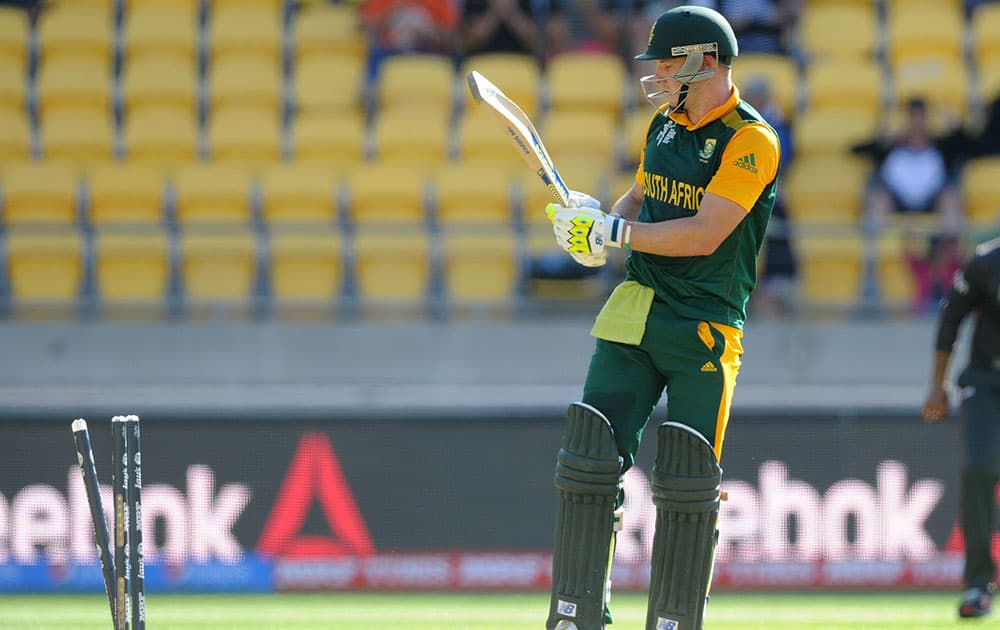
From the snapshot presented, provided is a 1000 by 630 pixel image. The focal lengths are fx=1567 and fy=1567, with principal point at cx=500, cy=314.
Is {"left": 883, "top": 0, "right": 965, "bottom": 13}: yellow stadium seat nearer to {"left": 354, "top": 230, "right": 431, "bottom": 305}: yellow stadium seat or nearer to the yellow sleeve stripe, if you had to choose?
{"left": 354, "top": 230, "right": 431, "bottom": 305}: yellow stadium seat

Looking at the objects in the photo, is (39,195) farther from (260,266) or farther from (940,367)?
(940,367)

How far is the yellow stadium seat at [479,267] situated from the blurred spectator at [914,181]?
262 centimetres

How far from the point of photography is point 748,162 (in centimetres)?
500

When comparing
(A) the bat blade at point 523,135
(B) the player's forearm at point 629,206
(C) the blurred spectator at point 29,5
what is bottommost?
(B) the player's forearm at point 629,206

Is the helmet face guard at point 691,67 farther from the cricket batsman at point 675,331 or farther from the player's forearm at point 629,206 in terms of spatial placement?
the player's forearm at point 629,206

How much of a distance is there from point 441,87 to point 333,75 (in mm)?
900

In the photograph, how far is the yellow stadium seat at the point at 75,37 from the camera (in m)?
12.9

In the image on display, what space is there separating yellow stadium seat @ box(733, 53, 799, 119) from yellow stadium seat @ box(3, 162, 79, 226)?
513cm

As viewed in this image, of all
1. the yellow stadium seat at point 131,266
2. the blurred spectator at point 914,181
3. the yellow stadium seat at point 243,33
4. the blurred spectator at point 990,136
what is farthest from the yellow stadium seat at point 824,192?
the yellow stadium seat at point 131,266

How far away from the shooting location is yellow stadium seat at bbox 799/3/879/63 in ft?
42.6

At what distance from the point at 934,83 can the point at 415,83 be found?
163 inches

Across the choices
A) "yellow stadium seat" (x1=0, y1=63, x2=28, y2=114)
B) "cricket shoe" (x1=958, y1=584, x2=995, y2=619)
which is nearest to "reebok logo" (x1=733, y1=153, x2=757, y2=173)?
"cricket shoe" (x1=958, y1=584, x2=995, y2=619)

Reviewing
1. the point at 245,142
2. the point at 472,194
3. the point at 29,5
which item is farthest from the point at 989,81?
the point at 29,5

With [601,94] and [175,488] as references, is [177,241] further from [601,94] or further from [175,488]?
[601,94]
